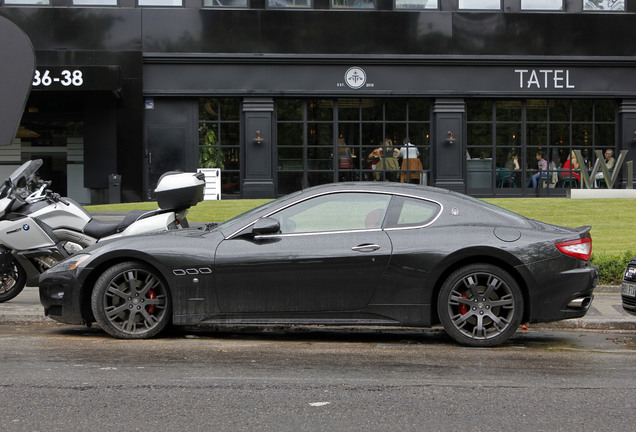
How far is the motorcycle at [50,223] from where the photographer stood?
319 inches

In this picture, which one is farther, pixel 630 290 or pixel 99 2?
pixel 99 2

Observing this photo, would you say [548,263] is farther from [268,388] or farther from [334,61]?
[334,61]

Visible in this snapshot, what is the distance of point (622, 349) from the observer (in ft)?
22.7

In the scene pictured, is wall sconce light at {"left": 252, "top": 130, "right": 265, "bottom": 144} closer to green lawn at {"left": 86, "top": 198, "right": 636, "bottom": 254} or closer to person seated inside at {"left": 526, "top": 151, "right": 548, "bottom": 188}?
green lawn at {"left": 86, "top": 198, "right": 636, "bottom": 254}

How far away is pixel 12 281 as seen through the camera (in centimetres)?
891

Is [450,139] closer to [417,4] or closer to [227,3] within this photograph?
[417,4]

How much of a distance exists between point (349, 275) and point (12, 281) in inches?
172

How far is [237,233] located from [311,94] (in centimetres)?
1739

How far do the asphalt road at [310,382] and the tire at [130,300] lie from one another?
142 mm

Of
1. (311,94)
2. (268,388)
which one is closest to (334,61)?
(311,94)

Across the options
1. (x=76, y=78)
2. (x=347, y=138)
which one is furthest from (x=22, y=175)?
(x=347, y=138)

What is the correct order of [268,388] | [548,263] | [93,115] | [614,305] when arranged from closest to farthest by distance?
1. [268,388]
2. [548,263]
3. [614,305]
4. [93,115]

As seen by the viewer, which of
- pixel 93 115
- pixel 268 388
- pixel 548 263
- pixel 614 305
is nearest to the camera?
pixel 268 388

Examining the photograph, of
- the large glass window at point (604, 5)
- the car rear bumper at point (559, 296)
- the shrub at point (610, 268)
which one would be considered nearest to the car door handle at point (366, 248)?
the car rear bumper at point (559, 296)
